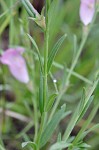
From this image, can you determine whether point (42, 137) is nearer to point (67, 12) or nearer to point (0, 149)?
point (0, 149)

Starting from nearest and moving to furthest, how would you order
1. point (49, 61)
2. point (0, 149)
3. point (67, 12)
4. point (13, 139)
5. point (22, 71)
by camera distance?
1. point (49, 61)
2. point (0, 149)
3. point (22, 71)
4. point (13, 139)
5. point (67, 12)

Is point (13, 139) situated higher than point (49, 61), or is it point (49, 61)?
point (49, 61)

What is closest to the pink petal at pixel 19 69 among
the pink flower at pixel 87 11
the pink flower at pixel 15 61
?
the pink flower at pixel 15 61

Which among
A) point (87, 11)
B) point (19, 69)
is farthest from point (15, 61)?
point (87, 11)

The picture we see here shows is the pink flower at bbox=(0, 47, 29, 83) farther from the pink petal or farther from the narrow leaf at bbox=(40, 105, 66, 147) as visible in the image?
the narrow leaf at bbox=(40, 105, 66, 147)

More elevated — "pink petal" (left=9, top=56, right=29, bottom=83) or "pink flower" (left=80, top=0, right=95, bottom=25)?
"pink flower" (left=80, top=0, right=95, bottom=25)

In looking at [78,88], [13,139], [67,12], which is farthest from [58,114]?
[67,12]

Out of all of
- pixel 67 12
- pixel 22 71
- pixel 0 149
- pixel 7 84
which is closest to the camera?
pixel 0 149

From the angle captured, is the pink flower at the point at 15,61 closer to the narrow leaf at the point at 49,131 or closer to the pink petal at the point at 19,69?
the pink petal at the point at 19,69

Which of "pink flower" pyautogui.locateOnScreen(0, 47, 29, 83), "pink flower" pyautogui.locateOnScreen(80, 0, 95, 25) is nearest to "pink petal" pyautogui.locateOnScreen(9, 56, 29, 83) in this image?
"pink flower" pyautogui.locateOnScreen(0, 47, 29, 83)
